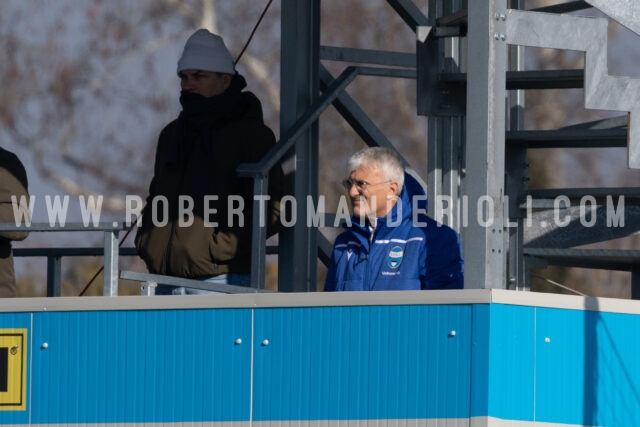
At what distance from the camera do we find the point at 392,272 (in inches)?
299

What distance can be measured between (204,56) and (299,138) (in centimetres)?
Answer: 73

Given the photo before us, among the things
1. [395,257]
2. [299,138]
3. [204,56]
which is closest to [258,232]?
[299,138]

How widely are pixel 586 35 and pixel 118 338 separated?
7.99 ft

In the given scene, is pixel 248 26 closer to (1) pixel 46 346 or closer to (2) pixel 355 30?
(2) pixel 355 30

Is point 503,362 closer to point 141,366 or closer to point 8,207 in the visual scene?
point 141,366

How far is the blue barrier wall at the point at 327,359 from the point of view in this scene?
7.12 metres

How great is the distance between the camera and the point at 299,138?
9.34 metres

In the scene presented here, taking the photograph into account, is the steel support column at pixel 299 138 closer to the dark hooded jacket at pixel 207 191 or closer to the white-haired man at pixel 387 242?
the dark hooded jacket at pixel 207 191

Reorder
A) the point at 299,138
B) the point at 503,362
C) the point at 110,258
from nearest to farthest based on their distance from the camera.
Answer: the point at 503,362 < the point at 110,258 < the point at 299,138

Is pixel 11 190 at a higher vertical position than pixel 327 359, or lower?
higher

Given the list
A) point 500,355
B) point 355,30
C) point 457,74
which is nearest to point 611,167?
point 355,30

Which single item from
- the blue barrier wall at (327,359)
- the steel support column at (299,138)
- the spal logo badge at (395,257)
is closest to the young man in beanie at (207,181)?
the steel support column at (299,138)

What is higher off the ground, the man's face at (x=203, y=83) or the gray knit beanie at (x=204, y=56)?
the gray knit beanie at (x=204, y=56)

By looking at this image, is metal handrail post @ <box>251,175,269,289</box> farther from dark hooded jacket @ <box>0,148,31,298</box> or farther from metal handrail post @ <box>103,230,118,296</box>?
dark hooded jacket @ <box>0,148,31,298</box>
